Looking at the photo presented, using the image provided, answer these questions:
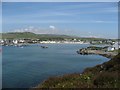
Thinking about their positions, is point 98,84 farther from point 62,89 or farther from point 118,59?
point 118,59

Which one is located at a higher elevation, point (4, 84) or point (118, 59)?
point (118, 59)

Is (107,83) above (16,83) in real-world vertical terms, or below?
above

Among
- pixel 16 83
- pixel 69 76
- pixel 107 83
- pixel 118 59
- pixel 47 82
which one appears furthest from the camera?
pixel 16 83

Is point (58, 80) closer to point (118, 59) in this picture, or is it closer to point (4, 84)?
point (118, 59)

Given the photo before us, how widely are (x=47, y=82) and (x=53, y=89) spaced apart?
5.36 feet

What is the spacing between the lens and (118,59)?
45.9ft

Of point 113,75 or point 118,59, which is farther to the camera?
point 118,59

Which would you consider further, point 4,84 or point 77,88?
point 4,84

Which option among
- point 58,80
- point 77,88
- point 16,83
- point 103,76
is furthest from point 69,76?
point 16,83

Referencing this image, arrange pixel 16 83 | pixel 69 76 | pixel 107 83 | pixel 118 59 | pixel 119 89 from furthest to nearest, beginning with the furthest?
1. pixel 16 83
2. pixel 118 59
3. pixel 69 76
4. pixel 107 83
5. pixel 119 89

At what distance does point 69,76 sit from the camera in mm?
10352

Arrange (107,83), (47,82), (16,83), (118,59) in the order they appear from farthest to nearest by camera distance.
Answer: (16,83) < (118,59) < (47,82) < (107,83)

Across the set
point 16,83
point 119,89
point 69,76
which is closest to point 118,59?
point 69,76

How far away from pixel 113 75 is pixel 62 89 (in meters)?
1.86
